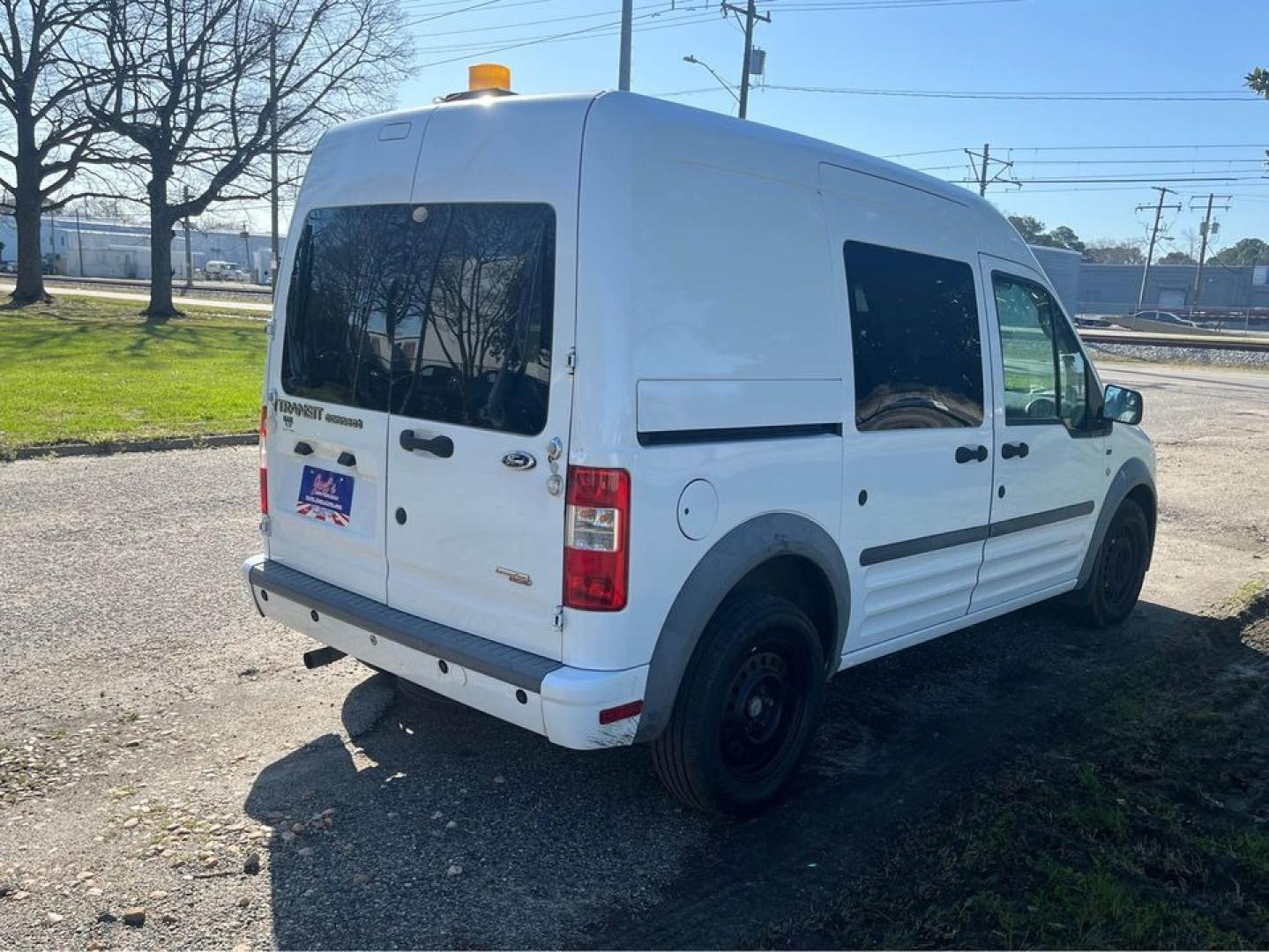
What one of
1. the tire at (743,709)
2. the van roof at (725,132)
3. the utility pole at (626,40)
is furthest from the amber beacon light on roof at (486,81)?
the utility pole at (626,40)

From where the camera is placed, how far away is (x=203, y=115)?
30453 millimetres

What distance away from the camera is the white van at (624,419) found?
127 inches

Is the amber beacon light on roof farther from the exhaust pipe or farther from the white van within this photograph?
the exhaust pipe

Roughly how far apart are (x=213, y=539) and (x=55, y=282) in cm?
5401

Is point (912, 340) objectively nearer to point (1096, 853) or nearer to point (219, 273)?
point (1096, 853)

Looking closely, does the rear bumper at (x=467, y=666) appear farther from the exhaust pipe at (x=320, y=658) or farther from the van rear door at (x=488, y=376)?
the exhaust pipe at (x=320, y=658)

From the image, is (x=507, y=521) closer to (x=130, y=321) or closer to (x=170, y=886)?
(x=170, y=886)

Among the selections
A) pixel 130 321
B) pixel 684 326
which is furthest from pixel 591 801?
pixel 130 321

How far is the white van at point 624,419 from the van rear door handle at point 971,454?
0.7 inches

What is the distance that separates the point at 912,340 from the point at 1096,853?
6.78 feet

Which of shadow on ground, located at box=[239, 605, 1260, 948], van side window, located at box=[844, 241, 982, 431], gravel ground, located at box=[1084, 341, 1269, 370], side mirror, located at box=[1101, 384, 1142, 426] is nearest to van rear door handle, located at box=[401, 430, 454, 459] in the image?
shadow on ground, located at box=[239, 605, 1260, 948]

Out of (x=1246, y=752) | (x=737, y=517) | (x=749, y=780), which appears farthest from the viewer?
(x=1246, y=752)

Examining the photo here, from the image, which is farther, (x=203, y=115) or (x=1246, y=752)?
(x=203, y=115)

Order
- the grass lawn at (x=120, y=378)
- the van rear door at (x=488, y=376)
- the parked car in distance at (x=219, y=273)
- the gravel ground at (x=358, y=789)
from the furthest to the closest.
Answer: the parked car in distance at (x=219, y=273), the grass lawn at (x=120, y=378), the van rear door at (x=488, y=376), the gravel ground at (x=358, y=789)
